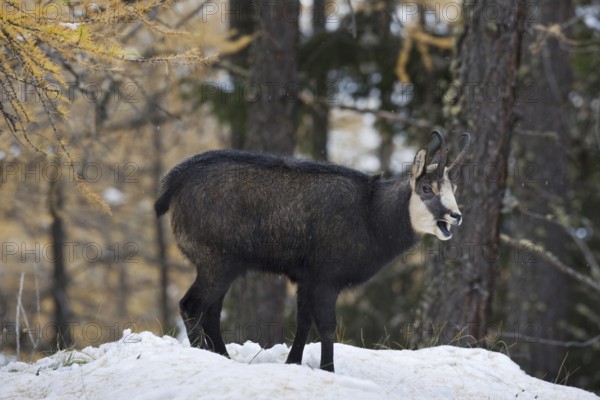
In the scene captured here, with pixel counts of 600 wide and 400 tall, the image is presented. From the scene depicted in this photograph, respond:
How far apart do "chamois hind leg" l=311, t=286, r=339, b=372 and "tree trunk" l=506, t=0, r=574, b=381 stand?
7.91 m

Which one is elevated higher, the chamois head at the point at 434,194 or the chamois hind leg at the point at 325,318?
the chamois head at the point at 434,194

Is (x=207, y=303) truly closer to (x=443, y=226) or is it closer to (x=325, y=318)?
(x=325, y=318)

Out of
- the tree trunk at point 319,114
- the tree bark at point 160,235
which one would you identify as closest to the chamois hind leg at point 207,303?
→ the tree trunk at point 319,114

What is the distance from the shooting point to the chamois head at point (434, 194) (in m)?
7.12

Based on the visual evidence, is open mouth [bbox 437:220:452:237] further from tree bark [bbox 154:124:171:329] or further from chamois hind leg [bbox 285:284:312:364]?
tree bark [bbox 154:124:171:329]

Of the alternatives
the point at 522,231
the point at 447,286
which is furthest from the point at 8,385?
the point at 522,231

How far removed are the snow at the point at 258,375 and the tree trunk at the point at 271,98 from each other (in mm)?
4213

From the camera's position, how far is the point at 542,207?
14508 mm

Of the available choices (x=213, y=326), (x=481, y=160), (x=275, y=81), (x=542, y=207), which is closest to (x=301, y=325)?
(x=213, y=326)

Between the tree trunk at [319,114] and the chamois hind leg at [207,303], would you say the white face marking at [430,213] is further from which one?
the tree trunk at [319,114]

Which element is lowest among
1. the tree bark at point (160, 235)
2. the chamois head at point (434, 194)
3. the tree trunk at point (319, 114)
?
the tree bark at point (160, 235)

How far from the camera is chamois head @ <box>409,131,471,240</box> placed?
7121 mm

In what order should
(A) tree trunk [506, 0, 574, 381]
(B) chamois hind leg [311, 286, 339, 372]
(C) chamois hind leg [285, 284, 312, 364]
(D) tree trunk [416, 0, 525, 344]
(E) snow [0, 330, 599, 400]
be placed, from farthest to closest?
(A) tree trunk [506, 0, 574, 381]
(D) tree trunk [416, 0, 525, 344]
(C) chamois hind leg [285, 284, 312, 364]
(B) chamois hind leg [311, 286, 339, 372]
(E) snow [0, 330, 599, 400]

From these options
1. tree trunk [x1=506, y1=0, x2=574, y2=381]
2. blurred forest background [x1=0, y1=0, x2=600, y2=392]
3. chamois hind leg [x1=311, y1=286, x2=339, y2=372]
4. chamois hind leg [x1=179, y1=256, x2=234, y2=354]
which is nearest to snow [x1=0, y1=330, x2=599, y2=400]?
chamois hind leg [x1=311, y1=286, x2=339, y2=372]
